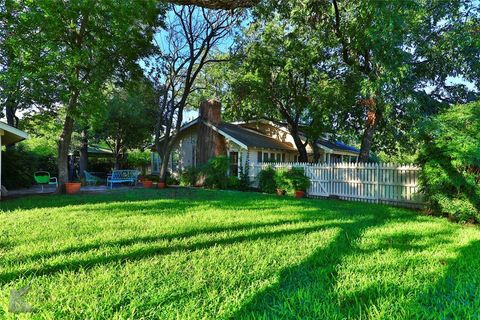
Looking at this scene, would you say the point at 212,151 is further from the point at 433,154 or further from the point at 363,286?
the point at 363,286

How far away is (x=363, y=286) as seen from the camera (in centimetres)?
289

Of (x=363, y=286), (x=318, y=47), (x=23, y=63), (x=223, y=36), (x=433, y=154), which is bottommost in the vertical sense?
(x=363, y=286)

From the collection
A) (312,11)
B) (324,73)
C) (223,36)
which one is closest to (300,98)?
(324,73)

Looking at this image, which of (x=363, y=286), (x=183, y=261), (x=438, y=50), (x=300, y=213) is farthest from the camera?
(x=438, y=50)

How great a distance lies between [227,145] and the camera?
60.8ft

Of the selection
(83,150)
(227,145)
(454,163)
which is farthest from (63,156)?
(454,163)

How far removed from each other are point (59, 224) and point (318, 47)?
13.9 metres

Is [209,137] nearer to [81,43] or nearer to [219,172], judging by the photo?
[219,172]

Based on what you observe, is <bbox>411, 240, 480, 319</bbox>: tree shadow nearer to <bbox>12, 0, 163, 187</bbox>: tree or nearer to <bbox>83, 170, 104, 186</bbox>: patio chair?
<bbox>12, 0, 163, 187</bbox>: tree

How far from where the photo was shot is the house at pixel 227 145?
57.8 feet

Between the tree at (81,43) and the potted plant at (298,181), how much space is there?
8.73 meters

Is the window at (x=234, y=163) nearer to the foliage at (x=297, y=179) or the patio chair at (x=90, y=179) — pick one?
the foliage at (x=297, y=179)

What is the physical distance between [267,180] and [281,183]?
0.99 metres

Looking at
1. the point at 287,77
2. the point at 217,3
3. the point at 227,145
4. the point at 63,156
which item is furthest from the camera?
the point at 227,145
